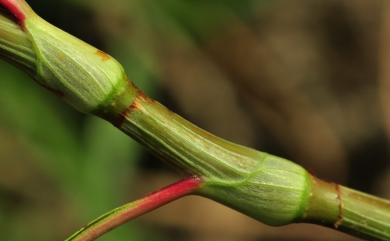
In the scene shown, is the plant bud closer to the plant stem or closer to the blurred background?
the plant stem

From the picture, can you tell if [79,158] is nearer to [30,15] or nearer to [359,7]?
[30,15]

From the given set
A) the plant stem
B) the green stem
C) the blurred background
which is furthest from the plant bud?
the blurred background

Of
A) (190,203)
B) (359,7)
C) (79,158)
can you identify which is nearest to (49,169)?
(79,158)

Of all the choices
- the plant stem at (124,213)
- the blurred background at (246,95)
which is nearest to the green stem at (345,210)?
the plant stem at (124,213)

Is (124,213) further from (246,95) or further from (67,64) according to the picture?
(246,95)

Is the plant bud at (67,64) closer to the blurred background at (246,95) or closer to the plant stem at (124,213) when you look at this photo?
the plant stem at (124,213)

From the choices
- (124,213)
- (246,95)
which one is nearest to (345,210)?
(124,213)
